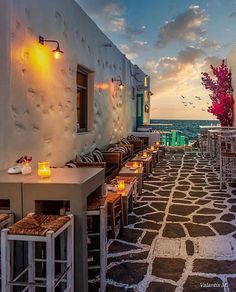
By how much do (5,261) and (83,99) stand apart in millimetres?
5397

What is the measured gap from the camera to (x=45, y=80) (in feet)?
15.8

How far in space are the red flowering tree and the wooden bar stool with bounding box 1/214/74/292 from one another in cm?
1044

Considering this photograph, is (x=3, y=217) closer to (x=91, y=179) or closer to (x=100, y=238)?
(x=91, y=179)

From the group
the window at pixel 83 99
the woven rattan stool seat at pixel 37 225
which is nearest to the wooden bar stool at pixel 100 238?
the woven rattan stool seat at pixel 37 225

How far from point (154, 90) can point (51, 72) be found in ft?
49.3

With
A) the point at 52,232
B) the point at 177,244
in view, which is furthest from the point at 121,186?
the point at 52,232

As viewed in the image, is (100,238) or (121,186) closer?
(100,238)

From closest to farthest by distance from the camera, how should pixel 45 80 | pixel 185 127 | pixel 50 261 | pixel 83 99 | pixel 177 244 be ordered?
pixel 50 261, pixel 177 244, pixel 45 80, pixel 83 99, pixel 185 127

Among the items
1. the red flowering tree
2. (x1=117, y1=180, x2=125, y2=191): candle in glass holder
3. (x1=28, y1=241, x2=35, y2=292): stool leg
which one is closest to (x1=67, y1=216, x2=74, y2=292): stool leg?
(x1=28, y1=241, x2=35, y2=292): stool leg

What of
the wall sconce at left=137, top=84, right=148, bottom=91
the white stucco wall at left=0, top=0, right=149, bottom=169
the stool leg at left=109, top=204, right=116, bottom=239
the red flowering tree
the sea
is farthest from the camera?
the sea

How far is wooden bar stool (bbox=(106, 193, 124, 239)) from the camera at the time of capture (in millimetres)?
4082

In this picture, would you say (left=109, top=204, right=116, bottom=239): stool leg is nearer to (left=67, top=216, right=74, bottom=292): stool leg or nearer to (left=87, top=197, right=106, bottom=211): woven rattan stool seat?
(left=87, top=197, right=106, bottom=211): woven rattan stool seat

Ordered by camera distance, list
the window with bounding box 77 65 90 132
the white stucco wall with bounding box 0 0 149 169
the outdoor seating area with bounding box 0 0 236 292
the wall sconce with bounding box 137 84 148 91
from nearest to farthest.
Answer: the outdoor seating area with bounding box 0 0 236 292 → the white stucco wall with bounding box 0 0 149 169 → the window with bounding box 77 65 90 132 → the wall sconce with bounding box 137 84 148 91

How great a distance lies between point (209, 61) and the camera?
14.8 meters
